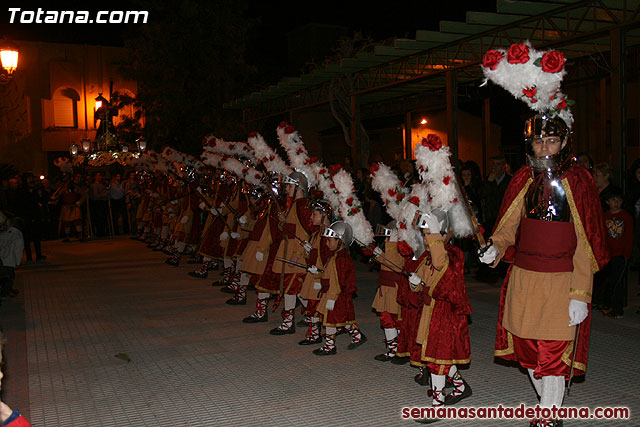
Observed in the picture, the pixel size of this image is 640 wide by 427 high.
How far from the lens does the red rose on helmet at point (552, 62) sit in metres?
4.12

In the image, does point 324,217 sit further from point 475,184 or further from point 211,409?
point 475,184

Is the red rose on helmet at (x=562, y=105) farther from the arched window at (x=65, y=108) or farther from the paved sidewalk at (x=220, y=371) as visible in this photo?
the arched window at (x=65, y=108)

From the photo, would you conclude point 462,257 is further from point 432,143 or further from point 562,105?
point 562,105

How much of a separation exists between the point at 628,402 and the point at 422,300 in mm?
1813

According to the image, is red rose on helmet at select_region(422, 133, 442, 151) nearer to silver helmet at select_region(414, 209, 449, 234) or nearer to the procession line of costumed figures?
the procession line of costumed figures

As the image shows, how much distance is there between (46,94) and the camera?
29.9 metres

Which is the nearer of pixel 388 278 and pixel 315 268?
pixel 388 278

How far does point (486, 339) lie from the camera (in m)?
7.01

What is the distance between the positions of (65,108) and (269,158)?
83.1ft

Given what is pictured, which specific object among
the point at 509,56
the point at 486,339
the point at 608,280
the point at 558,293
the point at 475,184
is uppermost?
the point at 509,56

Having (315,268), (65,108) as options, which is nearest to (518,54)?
(315,268)

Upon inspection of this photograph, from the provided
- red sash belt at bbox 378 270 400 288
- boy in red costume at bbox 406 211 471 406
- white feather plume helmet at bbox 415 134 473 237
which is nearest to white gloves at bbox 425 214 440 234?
boy in red costume at bbox 406 211 471 406

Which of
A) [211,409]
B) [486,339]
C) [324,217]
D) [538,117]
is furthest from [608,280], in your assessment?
[211,409]

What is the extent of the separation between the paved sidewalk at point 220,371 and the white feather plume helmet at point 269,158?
2.12 metres
